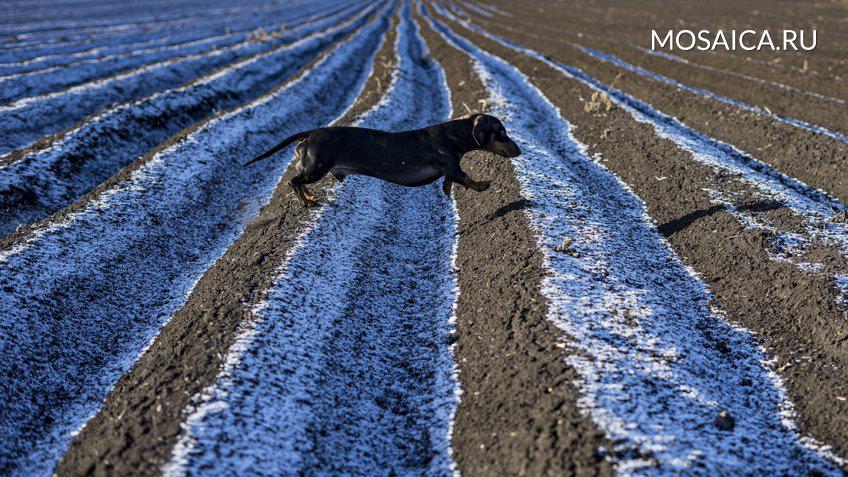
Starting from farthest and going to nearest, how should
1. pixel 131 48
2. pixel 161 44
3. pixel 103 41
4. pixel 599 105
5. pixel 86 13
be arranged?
pixel 86 13, pixel 103 41, pixel 161 44, pixel 131 48, pixel 599 105

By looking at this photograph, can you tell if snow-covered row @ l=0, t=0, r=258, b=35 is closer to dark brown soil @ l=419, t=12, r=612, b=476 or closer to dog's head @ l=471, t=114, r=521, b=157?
dog's head @ l=471, t=114, r=521, b=157

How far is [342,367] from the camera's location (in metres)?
5.58

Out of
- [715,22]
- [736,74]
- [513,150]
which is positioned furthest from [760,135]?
[715,22]

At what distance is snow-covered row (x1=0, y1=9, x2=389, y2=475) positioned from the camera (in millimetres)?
5406

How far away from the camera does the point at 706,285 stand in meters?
7.02

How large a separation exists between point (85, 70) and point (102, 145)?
11774 millimetres

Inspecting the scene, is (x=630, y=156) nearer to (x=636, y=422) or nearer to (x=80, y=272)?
(x=636, y=422)

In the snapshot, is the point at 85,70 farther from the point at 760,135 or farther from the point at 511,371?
the point at 511,371

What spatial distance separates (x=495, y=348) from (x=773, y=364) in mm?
2528

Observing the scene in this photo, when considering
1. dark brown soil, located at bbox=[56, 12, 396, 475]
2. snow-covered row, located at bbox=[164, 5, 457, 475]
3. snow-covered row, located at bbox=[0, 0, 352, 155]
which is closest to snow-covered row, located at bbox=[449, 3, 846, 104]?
snow-covered row, located at bbox=[164, 5, 457, 475]

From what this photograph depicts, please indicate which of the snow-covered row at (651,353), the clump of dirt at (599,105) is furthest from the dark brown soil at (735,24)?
the snow-covered row at (651,353)

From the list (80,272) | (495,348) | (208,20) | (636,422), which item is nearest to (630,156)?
(495,348)

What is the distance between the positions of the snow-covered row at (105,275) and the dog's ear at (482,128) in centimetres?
384

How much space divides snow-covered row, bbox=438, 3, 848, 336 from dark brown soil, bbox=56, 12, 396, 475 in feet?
19.8
